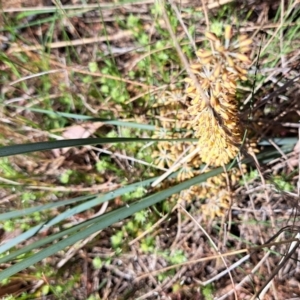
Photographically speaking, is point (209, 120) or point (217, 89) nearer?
point (217, 89)

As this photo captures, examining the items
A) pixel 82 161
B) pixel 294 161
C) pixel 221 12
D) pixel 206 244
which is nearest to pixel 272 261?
pixel 206 244

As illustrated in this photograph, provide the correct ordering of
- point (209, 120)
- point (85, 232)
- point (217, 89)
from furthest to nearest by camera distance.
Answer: point (85, 232) → point (209, 120) → point (217, 89)

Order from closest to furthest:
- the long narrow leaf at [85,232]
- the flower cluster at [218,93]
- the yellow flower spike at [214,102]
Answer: the flower cluster at [218,93] < the yellow flower spike at [214,102] < the long narrow leaf at [85,232]

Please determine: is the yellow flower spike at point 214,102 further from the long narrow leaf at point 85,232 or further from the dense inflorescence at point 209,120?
the long narrow leaf at point 85,232

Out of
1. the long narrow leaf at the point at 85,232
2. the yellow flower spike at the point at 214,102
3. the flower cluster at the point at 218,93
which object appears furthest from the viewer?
the long narrow leaf at the point at 85,232

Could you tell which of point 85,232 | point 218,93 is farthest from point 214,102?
point 85,232

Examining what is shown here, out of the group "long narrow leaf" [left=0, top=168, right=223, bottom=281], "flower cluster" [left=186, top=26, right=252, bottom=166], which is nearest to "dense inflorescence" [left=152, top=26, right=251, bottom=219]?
"flower cluster" [left=186, top=26, right=252, bottom=166]

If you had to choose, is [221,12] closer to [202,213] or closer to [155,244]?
[202,213]

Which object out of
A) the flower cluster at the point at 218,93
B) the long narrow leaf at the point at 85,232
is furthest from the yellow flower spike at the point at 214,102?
the long narrow leaf at the point at 85,232

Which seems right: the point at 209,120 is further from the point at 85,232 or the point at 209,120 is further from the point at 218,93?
the point at 85,232
